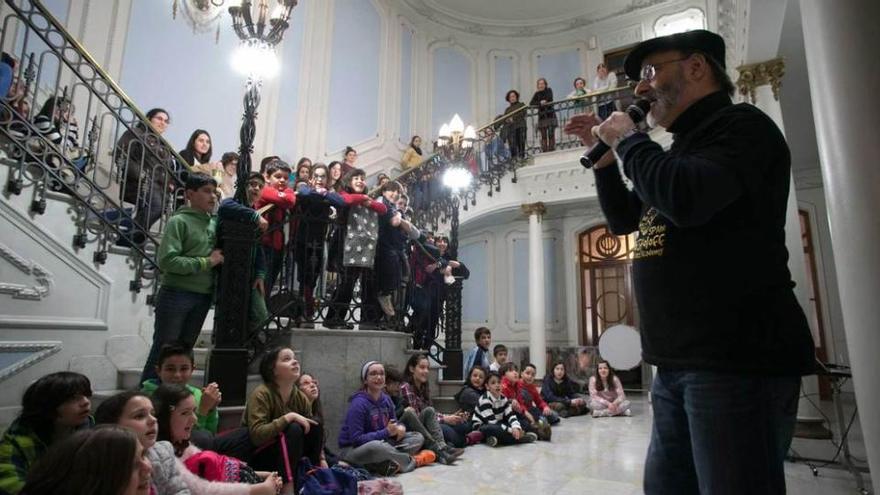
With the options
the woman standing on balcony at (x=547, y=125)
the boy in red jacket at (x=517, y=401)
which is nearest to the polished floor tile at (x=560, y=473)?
the boy in red jacket at (x=517, y=401)

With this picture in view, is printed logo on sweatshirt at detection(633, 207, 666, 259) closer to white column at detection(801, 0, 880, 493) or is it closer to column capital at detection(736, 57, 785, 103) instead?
white column at detection(801, 0, 880, 493)

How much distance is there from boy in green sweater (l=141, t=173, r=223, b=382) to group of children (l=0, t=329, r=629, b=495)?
50 centimetres

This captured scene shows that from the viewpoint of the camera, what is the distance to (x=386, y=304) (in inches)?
199

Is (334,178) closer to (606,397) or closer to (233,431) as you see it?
(233,431)

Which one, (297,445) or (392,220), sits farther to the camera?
(392,220)

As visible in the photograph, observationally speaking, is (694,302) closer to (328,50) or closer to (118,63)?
(118,63)

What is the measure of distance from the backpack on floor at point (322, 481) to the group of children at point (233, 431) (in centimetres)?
7

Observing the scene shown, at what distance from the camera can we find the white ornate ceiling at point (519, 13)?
43.0 ft

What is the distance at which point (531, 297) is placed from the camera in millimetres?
10703

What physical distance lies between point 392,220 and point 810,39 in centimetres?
361

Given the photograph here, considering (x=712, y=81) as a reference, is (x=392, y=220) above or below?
above

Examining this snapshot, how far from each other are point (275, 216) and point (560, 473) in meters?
3.10

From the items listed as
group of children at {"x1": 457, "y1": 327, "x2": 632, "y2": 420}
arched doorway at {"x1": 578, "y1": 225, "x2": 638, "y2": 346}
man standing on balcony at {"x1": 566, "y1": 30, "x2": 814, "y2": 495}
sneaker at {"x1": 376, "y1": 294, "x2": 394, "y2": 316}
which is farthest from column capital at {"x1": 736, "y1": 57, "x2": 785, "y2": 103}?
arched doorway at {"x1": 578, "y1": 225, "x2": 638, "y2": 346}

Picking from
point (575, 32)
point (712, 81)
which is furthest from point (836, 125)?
point (575, 32)
